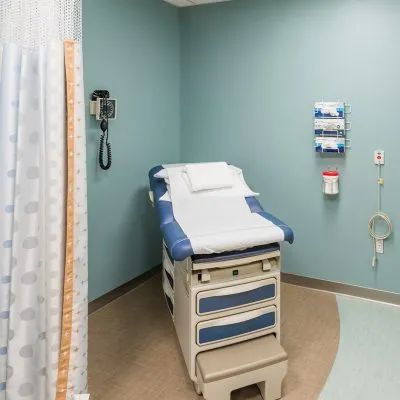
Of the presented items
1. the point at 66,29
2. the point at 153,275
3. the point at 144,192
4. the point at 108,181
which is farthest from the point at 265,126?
the point at 66,29

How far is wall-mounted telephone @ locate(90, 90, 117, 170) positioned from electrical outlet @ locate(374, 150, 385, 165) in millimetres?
1981

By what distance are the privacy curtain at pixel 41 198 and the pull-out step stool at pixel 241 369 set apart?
0.63m

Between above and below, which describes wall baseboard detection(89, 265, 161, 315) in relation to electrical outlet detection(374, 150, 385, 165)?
below

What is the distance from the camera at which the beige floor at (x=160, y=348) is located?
2.05 meters

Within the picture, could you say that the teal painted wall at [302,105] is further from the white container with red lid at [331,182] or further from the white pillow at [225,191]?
the white pillow at [225,191]

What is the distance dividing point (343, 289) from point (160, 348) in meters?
1.62

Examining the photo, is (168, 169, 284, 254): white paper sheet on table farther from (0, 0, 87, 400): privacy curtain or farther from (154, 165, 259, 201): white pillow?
(0, 0, 87, 400): privacy curtain

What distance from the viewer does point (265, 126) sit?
329 cm

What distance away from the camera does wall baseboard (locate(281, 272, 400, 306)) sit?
117 inches

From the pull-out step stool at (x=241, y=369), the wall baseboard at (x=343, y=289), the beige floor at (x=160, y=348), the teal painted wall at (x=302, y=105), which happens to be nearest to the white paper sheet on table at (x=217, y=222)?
the pull-out step stool at (x=241, y=369)

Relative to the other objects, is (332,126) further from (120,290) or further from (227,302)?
(120,290)

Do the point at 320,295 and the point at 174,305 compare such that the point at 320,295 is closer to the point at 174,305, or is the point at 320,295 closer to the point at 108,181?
the point at 174,305

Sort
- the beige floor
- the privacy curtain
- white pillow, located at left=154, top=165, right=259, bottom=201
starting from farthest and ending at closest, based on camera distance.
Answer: white pillow, located at left=154, top=165, right=259, bottom=201 → the beige floor → the privacy curtain

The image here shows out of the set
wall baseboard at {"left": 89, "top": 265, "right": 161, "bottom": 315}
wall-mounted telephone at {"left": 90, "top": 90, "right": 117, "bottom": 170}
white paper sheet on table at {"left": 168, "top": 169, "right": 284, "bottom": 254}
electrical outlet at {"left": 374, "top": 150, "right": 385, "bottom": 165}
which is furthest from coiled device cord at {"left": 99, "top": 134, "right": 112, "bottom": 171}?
electrical outlet at {"left": 374, "top": 150, "right": 385, "bottom": 165}
